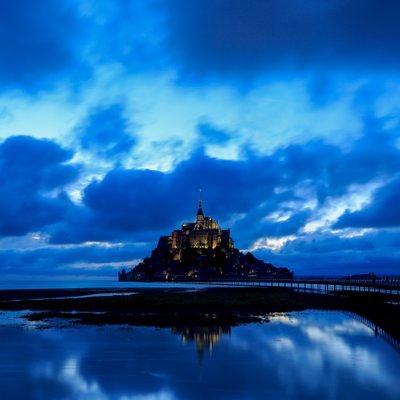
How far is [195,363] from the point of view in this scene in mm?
19375

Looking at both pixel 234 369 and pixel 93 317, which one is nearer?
pixel 234 369

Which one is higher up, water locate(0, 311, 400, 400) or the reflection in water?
the reflection in water

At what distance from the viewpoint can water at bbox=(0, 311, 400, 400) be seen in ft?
50.3

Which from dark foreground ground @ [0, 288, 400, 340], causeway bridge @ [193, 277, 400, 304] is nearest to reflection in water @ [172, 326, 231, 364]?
dark foreground ground @ [0, 288, 400, 340]

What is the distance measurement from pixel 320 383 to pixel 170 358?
6926 mm

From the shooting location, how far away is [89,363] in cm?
1936

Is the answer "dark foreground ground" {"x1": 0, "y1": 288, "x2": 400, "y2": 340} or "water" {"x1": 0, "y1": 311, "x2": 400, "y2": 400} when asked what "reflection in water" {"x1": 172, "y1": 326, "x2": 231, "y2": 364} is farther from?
"dark foreground ground" {"x1": 0, "y1": 288, "x2": 400, "y2": 340}

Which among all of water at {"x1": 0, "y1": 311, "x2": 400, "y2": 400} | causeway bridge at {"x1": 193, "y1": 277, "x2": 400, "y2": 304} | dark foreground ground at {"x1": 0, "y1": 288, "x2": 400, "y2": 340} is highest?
causeway bridge at {"x1": 193, "y1": 277, "x2": 400, "y2": 304}

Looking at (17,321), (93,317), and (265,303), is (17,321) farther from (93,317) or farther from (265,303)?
(265,303)

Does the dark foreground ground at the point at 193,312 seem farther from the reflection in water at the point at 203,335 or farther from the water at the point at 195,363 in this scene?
the water at the point at 195,363

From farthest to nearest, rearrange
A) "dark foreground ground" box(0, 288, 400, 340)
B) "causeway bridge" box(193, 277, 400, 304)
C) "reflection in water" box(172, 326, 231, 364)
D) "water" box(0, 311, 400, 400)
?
"causeway bridge" box(193, 277, 400, 304) < "dark foreground ground" box(0, 288, 400, 340) < "reflection in water" box(172, 326, 231, 364) < "water" box(0, 311, 400, 400)

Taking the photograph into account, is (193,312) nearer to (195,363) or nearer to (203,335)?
(203,335)

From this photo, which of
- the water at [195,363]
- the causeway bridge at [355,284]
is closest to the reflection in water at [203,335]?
the water at [195,363]

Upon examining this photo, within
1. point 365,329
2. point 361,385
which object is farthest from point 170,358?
point 365,329
